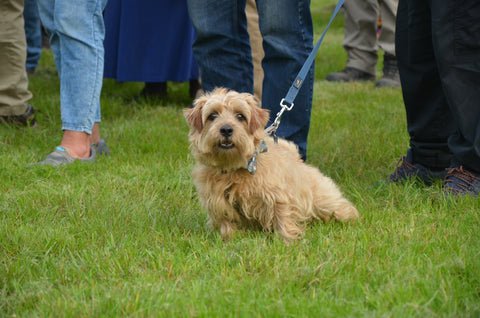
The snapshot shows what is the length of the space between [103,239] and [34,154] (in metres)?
1.97

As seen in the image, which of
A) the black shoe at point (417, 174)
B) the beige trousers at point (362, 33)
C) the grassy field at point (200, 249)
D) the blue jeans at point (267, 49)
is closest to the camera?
the grassy field at point (200, 249)

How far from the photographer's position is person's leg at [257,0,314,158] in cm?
327

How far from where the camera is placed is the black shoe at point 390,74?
7227mm

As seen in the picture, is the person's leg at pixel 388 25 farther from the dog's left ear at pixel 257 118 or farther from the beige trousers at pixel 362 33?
the dog's left ear at pixel 257 118

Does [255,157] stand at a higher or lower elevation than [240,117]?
lower

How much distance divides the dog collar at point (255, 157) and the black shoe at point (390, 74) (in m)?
4.74

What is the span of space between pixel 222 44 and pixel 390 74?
4.42 metres

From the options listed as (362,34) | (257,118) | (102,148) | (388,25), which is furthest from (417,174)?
(362,34)

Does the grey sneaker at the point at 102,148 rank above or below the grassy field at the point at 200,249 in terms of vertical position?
below

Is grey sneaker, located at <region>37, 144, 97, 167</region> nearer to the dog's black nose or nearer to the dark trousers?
the dog's black nose

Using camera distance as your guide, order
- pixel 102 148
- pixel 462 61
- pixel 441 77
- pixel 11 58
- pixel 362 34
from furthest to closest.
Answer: pixel 362 34 → pixel 11 58 → pixel 102 148 → pixel 441 77 → pixel 462 61

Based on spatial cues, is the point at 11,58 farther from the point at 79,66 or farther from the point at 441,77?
the point at 441,77

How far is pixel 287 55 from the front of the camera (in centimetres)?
336

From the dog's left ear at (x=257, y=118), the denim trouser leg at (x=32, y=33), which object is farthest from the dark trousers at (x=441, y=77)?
the denim trouser leg at (x=32, y=33)
